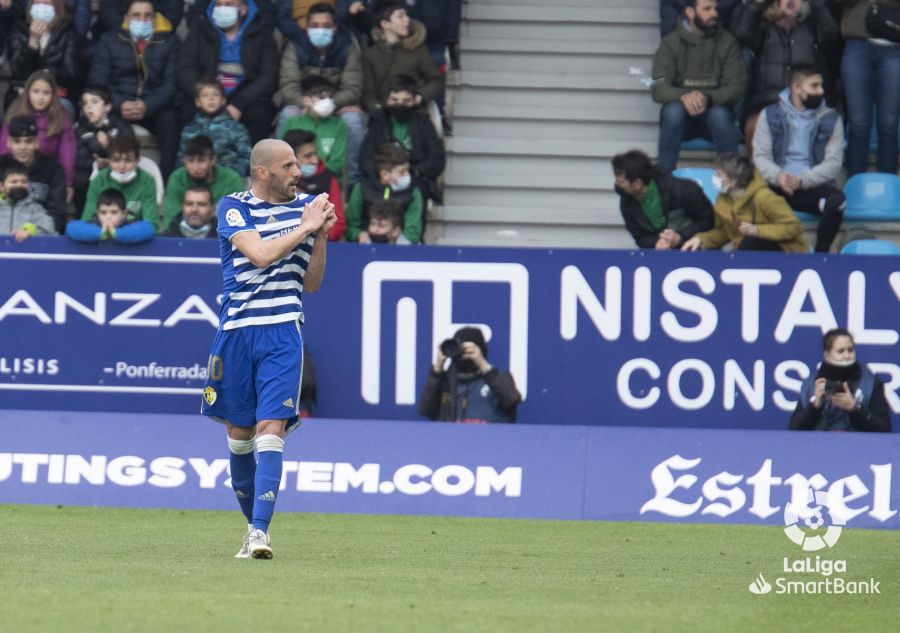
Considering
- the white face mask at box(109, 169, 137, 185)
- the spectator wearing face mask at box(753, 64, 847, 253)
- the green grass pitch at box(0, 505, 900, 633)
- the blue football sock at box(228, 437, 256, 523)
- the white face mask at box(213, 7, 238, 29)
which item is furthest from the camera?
the white face mask at box(213, 7, 238, 29)

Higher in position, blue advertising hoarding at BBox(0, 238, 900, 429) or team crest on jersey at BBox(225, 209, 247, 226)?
team crest on jersey at BBox(225, 209, 247, 226)

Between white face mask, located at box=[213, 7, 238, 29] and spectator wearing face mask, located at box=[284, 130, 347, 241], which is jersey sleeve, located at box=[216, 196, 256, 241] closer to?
spectator wearing face mask, located at box=[284, 130, 347, 241]

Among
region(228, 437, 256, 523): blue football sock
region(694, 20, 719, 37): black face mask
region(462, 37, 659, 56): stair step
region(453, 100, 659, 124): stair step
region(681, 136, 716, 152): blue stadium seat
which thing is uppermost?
region(694, 20, 719, 37): black face mask

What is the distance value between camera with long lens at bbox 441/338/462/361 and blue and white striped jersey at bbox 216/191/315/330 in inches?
167

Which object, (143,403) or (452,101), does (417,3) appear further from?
(143,403)

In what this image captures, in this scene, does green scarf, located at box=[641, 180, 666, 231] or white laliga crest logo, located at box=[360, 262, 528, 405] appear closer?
white laliga crest logo, located at box=[360, 262, 528, 405]

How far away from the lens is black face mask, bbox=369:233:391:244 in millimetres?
13406

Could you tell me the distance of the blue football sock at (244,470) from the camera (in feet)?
27.8

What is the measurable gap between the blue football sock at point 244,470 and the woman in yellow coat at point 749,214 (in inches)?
218

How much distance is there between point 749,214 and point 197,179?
4317 millimetres

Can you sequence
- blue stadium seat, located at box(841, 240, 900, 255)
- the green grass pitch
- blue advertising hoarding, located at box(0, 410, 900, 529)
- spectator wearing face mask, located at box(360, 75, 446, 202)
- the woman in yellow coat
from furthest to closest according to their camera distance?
spectator wearing face mask, located at box(360, 75, 446, 202) → blue stadium seat, located at box(841, 240, 900, 255) → the woman in yellow coat → blue advertising hoarding, located at box(0, 410, 900, 529) → the green grass pitch

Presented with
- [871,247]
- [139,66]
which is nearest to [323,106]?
[139,66]

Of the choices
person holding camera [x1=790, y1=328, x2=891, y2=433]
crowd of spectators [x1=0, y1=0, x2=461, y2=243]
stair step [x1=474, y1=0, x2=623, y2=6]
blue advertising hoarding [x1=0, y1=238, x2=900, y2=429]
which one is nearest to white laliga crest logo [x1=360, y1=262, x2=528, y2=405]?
blue advertising hoarding [x1=0, y1=238, x2=900, y2=429]

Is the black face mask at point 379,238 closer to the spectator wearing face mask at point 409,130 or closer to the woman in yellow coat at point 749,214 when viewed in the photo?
the spectator wearing face mask at point 409,130
